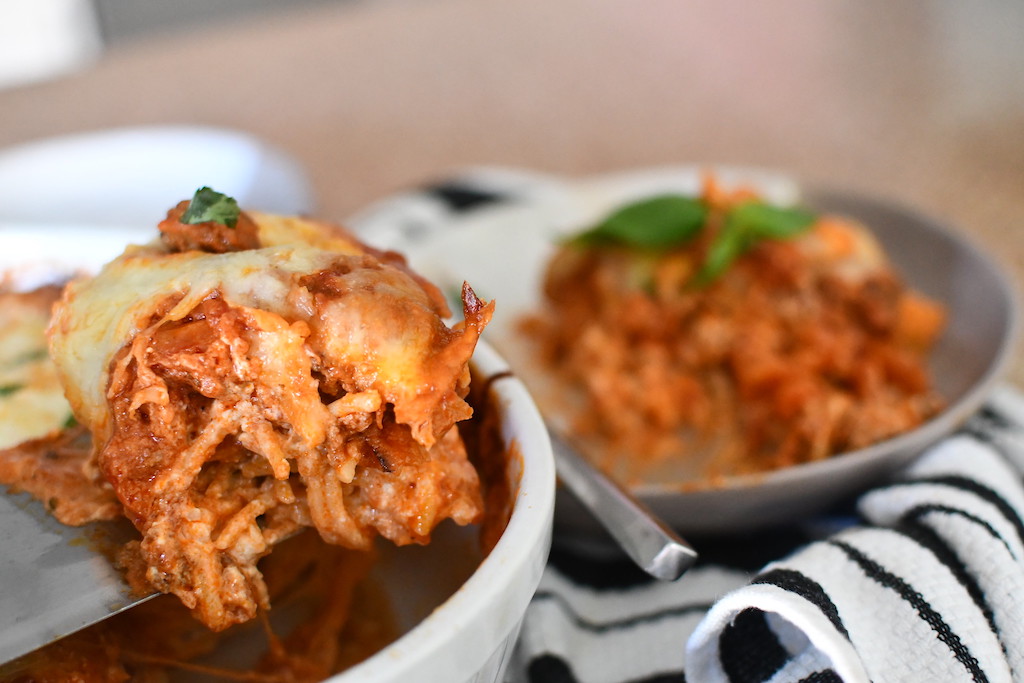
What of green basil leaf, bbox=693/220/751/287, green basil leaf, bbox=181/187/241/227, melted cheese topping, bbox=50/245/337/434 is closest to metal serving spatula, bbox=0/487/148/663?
melted cheese topping, bbox=50/245/337/434

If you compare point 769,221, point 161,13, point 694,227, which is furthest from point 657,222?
point 161,13

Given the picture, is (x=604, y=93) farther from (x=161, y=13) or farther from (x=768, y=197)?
(x=161, y=13)

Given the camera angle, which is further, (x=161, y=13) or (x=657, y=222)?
(x=161, y=13)

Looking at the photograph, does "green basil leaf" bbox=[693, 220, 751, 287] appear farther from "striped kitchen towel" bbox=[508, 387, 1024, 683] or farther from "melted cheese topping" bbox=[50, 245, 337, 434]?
"melted cheese topping" bbox=[50, 245, 337, 434]

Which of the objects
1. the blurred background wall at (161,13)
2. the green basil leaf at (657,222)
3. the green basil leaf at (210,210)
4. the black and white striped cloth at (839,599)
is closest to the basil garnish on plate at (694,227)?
the green basil leaf at (657,222)

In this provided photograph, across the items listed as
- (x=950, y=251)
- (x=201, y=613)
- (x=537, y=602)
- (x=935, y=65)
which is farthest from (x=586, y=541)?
(x=935, y=65)
